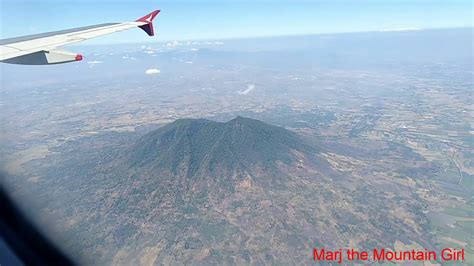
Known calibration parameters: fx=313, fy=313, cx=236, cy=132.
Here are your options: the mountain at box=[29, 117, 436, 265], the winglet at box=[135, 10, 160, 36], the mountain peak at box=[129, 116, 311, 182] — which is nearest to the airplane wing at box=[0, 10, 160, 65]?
the winglet at box=[135, 10, 160, 36]

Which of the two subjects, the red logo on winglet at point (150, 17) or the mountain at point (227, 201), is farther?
the mountain at point (227, 201)

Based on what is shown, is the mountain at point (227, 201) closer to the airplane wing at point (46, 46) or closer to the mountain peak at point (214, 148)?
the mountain peak at point (214, 148)

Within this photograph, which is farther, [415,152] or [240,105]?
[240,105]

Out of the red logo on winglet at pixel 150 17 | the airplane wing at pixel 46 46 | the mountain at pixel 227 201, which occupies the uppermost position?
the red logo on winglet at pixel 150 17

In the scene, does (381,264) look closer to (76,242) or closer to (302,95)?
(76,242)

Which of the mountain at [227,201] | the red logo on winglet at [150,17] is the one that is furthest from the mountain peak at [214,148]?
the red logo on winglet at [150,17]

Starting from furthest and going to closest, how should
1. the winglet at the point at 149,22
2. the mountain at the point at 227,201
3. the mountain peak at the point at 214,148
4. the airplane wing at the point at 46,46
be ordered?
the mountain peak at the point at 214,148 < the mountain at the point at 227,201 < the winglet at the point at 149,22 < the airplane wing at the point at 46,46

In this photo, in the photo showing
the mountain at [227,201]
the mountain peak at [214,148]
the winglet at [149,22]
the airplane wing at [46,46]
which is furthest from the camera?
the mountain peak at [214,148]

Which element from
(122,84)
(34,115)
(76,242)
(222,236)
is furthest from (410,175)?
(122,84)
